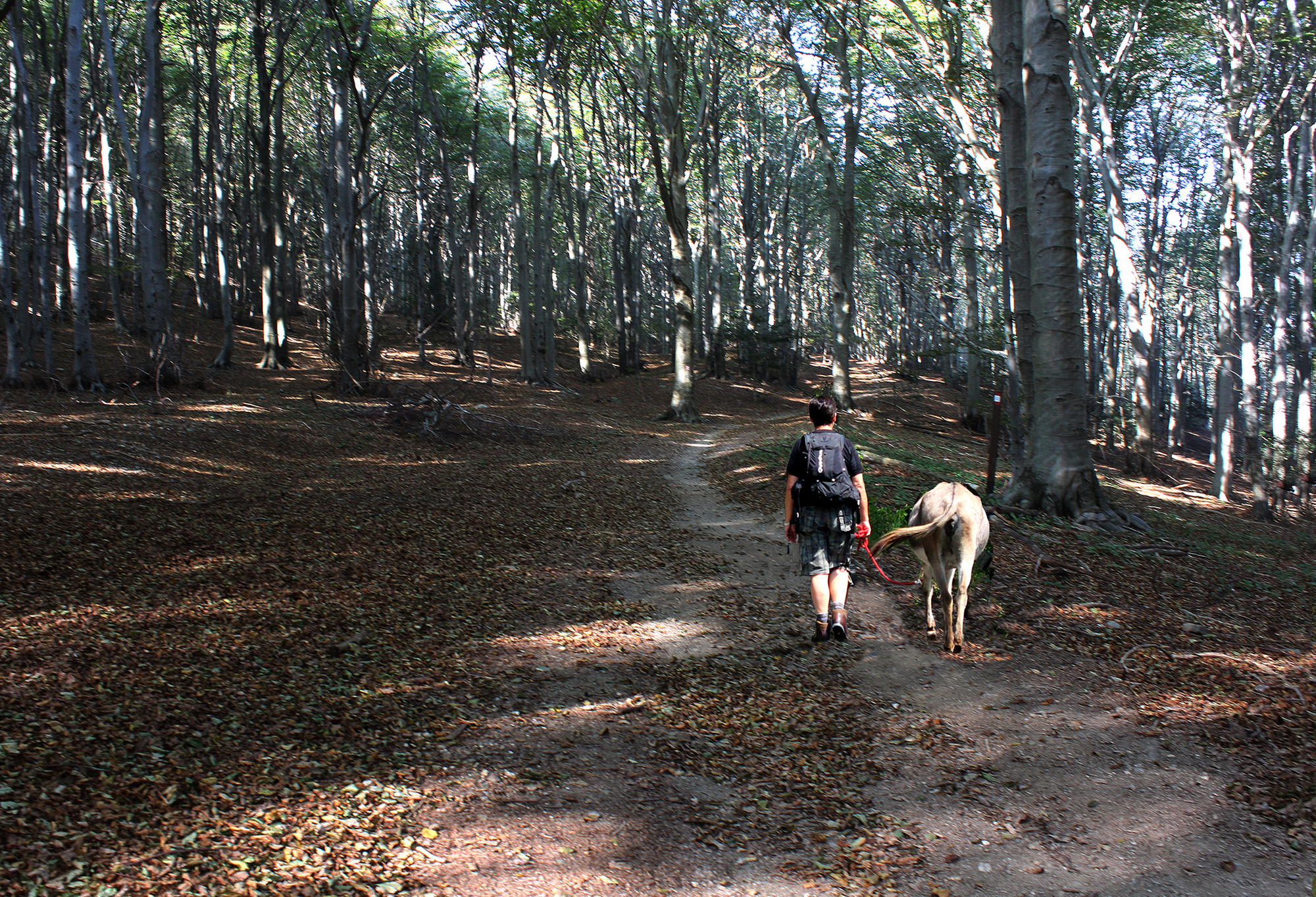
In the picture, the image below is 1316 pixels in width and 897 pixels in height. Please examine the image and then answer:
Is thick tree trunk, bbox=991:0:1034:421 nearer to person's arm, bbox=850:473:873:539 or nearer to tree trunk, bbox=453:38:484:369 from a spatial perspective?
person's arm, bbox=850:473:873:539

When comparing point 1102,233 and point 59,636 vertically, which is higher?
point 1102,233

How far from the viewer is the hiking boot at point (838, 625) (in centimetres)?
550

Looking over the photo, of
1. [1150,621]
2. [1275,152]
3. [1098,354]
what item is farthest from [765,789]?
[1098,354]

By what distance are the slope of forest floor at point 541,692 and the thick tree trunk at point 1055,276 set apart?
774 millimetres

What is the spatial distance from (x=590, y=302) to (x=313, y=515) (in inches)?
1354

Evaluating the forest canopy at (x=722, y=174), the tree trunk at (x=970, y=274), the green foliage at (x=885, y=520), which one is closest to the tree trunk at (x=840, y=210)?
the forest canopy at (x=722, y=174)

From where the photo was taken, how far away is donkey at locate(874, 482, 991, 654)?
552cm

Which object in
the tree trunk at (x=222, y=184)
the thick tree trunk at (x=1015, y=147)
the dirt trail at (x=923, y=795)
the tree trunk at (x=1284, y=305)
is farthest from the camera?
the tree trunk at (x=222, y=184)

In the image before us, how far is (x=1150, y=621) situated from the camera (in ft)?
20.7

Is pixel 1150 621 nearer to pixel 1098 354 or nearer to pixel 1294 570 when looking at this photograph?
pixel 1294 570

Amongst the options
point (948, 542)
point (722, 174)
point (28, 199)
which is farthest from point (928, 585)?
point (722, 174)

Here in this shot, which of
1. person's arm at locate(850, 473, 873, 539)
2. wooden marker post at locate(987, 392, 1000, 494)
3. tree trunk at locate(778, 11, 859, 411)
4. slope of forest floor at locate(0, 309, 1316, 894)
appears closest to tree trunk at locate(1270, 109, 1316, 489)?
slope of forest floor at locate(0, 309, 1316, 894)

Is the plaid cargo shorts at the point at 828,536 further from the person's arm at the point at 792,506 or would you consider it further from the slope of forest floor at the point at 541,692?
the slope of forest floor at the point at 541,692

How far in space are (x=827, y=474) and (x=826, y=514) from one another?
302 mm
